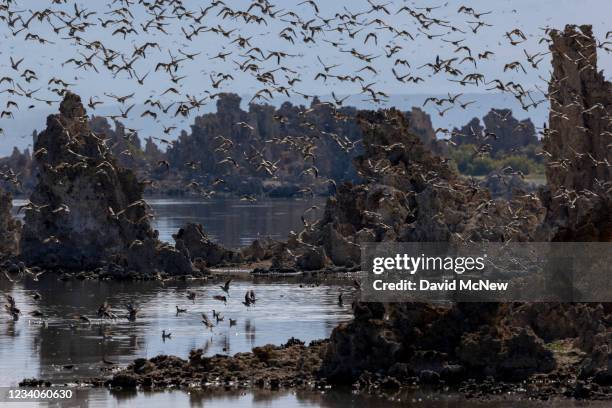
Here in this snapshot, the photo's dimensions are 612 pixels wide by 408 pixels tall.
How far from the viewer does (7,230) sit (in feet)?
445

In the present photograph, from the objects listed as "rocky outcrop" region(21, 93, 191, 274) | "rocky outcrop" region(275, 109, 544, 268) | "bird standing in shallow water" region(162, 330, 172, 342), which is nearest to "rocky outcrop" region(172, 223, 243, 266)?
"rocky outcrop" region(21, 93, 191, 274)

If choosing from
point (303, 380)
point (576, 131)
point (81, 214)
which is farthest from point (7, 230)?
point (303, 380)

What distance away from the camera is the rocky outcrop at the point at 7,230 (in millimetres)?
133375

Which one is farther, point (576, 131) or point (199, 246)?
point (199, 246)

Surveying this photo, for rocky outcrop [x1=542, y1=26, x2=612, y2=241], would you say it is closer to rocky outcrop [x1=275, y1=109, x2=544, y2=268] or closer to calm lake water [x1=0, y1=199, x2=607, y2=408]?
rocky outcrop [x1=275, y1=109, x2=544, y2=268]

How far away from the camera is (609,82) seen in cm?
11819

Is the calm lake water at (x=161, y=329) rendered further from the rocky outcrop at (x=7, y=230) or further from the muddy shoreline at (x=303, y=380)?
the rocky outcrop at (x=7, y=230)

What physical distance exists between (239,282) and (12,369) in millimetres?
46552

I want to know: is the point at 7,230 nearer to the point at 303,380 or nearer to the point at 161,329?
the point at 161,329

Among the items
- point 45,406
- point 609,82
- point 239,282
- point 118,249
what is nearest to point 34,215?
point 118,249

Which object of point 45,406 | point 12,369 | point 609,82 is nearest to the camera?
point 45,406

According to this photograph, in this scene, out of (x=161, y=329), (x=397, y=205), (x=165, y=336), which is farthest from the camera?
(x=397, y=205)

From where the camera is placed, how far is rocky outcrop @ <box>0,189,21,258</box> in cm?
13338

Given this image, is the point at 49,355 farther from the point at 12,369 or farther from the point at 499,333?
the point at 499,333
